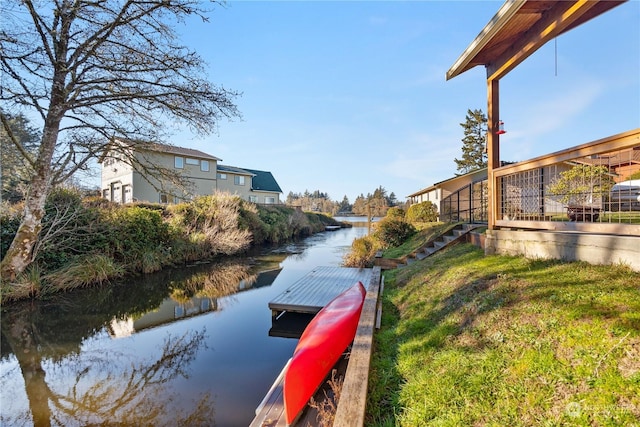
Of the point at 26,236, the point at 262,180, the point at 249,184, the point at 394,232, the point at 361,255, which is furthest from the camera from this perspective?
the point at 262,180

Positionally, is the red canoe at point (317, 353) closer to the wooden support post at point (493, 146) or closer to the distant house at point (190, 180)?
the wooden support post at point (493, 146)

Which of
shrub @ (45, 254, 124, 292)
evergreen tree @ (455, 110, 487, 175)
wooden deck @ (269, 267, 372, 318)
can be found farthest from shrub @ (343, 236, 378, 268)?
evergreen tree @ (455, 110, 487, 175)

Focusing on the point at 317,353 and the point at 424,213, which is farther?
the point at 424,213

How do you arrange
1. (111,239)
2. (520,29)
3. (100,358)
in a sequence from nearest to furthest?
1. (520,29)
2. (100,358)
3. (111,239)

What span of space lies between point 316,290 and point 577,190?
6.05 metres

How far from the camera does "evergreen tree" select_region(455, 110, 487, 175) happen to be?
38.5 m

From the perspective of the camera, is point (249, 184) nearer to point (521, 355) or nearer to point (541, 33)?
point (541, 33)

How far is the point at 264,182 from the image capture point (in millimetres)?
37969

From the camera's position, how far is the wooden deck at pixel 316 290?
693 centimetres

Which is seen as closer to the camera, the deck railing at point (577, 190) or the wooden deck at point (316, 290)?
the deck railing at point (577, 190)

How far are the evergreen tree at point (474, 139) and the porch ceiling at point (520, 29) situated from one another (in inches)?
1458

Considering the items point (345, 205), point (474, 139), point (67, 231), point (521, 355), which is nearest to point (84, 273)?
point (67, 231)

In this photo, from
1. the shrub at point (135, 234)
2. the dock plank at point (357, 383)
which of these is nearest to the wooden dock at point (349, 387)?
the dock plank at point (357, 383)

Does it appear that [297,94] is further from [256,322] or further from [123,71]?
[256,322]
